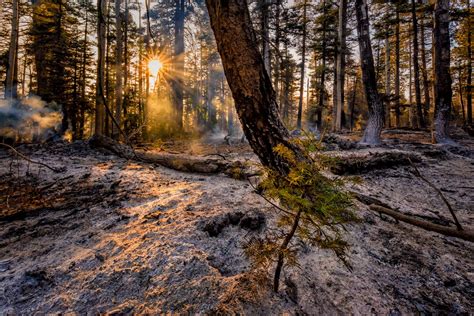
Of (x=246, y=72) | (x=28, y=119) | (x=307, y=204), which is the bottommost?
(x=307, y=204)

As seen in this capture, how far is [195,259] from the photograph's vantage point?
1.49 metres

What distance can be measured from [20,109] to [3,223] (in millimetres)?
12064

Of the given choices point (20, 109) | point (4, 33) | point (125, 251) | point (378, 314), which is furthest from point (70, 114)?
point (378, 314)

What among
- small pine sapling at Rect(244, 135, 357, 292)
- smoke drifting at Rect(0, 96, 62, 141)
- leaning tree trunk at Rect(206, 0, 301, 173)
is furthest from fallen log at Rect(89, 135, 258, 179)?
smoke drifting at Rect(0, 96, 62, 141)

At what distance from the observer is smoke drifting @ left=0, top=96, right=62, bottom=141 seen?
958 centimetres

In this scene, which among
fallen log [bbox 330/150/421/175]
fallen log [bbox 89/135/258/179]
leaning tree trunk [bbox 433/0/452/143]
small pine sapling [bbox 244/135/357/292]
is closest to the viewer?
small pine sapling [bbox 244/135/357/292]

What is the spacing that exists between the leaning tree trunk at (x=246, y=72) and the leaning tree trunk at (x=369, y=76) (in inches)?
211

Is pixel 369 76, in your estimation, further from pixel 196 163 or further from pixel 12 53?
pixel 12 53

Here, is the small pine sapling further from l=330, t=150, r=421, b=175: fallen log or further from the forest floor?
l=330, t=150, r=421, b=175: fallen log

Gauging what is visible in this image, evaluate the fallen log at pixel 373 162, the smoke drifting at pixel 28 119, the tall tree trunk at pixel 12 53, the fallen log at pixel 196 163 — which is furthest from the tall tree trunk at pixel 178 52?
the fallen log at pixel 373 162

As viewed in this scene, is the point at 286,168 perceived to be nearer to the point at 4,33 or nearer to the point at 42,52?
the point at 42,52

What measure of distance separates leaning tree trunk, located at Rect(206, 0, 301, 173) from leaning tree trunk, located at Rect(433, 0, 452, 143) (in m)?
6.72

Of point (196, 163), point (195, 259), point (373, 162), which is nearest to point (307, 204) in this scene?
point (195, 259)

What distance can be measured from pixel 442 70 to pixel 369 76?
2.02 m
